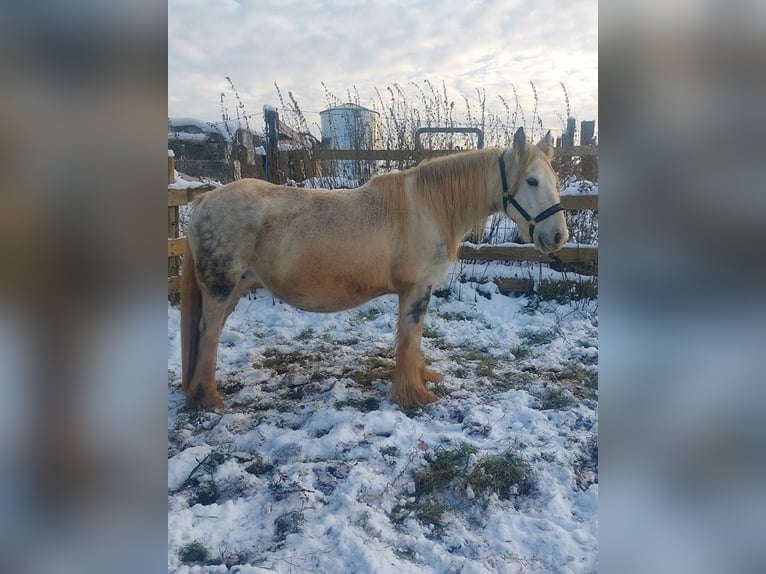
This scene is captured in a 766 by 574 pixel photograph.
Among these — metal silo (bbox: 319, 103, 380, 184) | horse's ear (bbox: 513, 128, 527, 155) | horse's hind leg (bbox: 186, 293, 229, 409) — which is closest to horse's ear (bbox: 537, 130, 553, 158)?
horse's ear (bbox: 513, 128, 527, 155)

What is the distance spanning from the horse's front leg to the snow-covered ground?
130 millimetres

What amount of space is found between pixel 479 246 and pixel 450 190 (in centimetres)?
266

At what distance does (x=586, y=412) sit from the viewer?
3.33 meters

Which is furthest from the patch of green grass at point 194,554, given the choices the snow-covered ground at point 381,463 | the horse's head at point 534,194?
the horse's head at point 534,194

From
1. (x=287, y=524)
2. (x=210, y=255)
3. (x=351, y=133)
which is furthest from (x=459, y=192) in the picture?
(x=351, y=133)

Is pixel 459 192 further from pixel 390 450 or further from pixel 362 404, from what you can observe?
pixel 390 450

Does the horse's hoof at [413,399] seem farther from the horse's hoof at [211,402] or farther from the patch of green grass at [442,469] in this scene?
the horse's hoof at [211,402]

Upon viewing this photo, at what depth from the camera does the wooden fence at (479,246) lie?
5180mm

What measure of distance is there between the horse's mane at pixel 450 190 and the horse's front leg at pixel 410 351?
0.45 m

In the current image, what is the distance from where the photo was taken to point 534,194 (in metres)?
3.36

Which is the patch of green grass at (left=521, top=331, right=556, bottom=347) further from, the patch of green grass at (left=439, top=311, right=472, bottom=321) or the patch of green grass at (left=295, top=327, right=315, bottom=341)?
the patch of green grass at (left=295, top=327, right=315, bottom=341)
